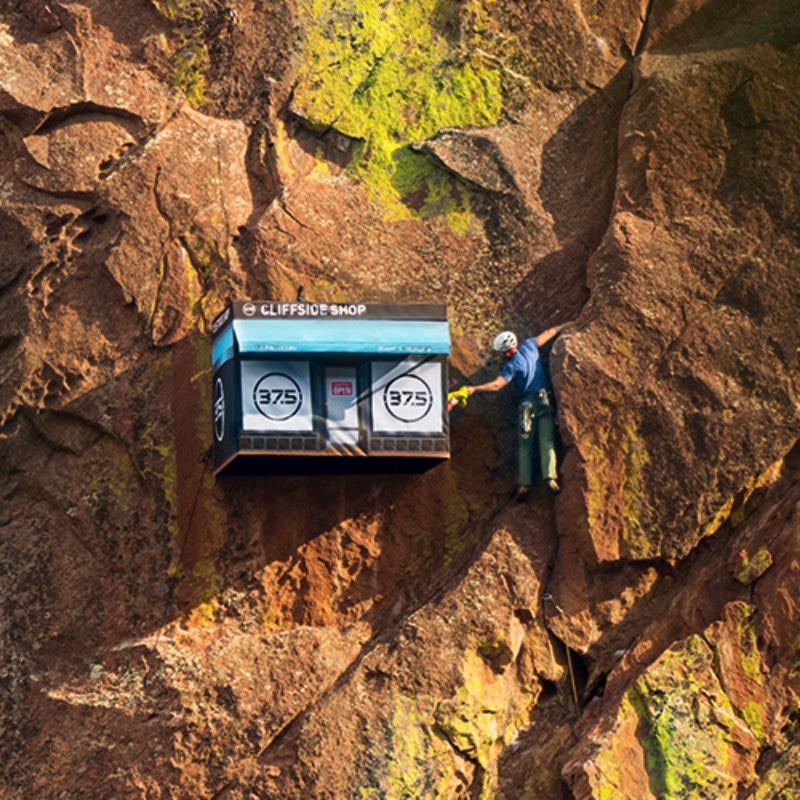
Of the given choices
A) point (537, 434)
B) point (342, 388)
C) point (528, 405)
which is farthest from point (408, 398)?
point (537, 434)

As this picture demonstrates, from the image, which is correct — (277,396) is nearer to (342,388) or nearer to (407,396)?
(342,388)

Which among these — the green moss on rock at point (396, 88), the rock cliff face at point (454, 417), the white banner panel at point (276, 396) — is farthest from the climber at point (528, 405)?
the green moss on rock at point (396, 88)

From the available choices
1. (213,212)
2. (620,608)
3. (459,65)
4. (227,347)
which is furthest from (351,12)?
(620,608)

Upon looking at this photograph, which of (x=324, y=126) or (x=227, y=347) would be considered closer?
(x=227, y=347)

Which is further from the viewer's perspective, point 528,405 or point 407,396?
point 528,405

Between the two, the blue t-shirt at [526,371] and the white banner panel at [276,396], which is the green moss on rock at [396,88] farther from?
the white banner panel at [276,396]

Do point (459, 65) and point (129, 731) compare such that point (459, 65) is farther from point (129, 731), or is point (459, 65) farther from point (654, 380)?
point (129, 731)
